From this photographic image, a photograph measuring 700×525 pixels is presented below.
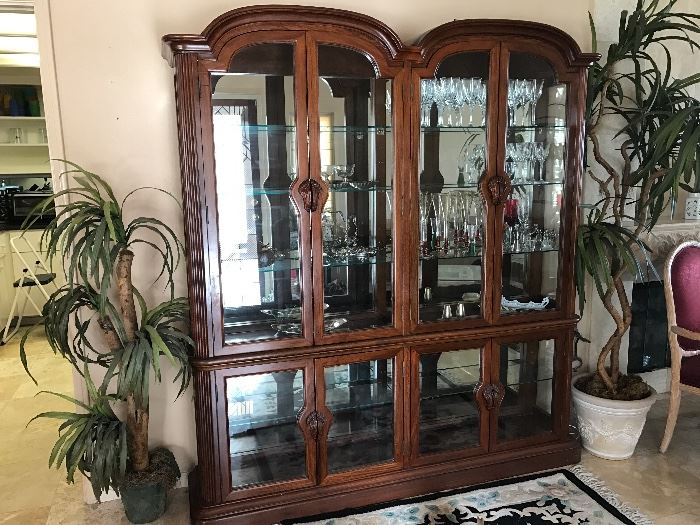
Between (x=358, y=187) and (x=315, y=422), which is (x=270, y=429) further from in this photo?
(x=358, y=187)

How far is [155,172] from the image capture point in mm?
2330

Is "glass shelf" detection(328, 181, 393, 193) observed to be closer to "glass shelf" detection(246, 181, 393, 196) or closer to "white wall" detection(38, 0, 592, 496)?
"glass shelf" detection(246, 181, 393, 196)

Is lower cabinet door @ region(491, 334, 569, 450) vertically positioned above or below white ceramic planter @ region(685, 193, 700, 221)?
below

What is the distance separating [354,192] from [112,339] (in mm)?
1131

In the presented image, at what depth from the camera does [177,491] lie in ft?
8.30

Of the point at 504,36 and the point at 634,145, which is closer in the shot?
the point at 504,36

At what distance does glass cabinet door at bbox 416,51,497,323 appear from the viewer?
7.59ft

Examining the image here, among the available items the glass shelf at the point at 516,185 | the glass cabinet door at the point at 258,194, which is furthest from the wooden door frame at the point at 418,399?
the glass shelf at the point at 516,185

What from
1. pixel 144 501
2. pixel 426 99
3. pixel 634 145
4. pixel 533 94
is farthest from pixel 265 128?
pixel 634 145

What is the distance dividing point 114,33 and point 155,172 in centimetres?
56

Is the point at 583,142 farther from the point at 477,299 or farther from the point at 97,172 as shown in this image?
the point at 97,172

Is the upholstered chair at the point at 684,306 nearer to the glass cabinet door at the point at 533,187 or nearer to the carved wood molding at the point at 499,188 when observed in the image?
the glass cabinet door at the point at 533,187

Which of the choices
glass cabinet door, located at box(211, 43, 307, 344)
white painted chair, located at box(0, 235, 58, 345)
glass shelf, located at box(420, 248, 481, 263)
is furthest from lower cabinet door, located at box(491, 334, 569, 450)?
white painted chair, located at box(0, 235, 58, 345)

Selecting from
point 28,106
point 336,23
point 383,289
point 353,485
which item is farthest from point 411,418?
point 28,106
